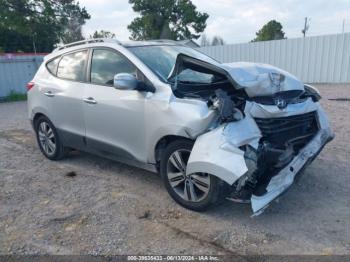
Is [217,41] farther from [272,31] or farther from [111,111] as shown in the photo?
[111,111]

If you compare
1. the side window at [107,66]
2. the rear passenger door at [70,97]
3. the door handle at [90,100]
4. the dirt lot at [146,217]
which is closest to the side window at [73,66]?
the rear passenger door at [70,97]

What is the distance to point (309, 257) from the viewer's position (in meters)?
2.89

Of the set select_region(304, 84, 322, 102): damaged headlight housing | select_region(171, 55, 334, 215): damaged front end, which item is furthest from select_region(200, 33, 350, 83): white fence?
select_region(171, 55, 334, 215): damaged front end

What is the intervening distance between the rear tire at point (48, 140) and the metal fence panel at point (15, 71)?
1163 cm

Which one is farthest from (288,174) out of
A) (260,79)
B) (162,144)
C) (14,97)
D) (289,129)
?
(14,97)

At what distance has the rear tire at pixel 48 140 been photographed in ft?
17.8

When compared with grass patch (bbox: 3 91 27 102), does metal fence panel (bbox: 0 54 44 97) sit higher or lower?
higher

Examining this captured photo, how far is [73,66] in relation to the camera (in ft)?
16.6

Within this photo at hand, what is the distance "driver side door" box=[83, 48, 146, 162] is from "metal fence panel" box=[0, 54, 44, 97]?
1307 centimetres

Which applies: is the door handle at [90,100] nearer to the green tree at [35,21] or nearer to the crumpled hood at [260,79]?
the crumpled hood at [260,79]

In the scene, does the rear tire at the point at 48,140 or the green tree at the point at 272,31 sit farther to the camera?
the green tree at the point at 272,31

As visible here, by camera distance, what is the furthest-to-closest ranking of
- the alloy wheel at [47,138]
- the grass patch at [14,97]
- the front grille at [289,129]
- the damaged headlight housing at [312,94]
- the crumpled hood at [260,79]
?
the grass patch at [14,97], the alloy wheel at [47,138], the damaged headlight housing at [312,94], the crumpled hood at [260,79], the front grille at [289,129]

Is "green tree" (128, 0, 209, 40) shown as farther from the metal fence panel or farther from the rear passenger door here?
the rear passenger door

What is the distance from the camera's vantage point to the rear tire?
214 inches
